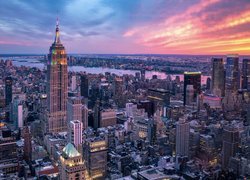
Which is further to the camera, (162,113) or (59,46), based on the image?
(162,113)

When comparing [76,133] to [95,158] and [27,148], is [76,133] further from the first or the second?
[27,148]

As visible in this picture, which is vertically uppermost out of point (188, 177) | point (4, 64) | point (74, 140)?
point (4, 64)

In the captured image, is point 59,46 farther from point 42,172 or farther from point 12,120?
point 42,172

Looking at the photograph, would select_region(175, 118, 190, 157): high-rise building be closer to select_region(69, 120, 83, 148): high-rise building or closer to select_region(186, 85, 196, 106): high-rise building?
select_region(69, 120, 83, 148): high-rise building

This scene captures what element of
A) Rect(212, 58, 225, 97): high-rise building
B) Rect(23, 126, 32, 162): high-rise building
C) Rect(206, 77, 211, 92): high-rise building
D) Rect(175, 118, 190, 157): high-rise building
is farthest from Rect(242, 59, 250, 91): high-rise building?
Rect(23, 126, 32, 162): high-rise building

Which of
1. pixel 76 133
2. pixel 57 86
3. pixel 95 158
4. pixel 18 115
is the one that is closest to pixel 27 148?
pixel 76 133

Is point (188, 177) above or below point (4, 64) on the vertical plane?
below

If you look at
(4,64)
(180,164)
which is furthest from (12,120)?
(4,64)
